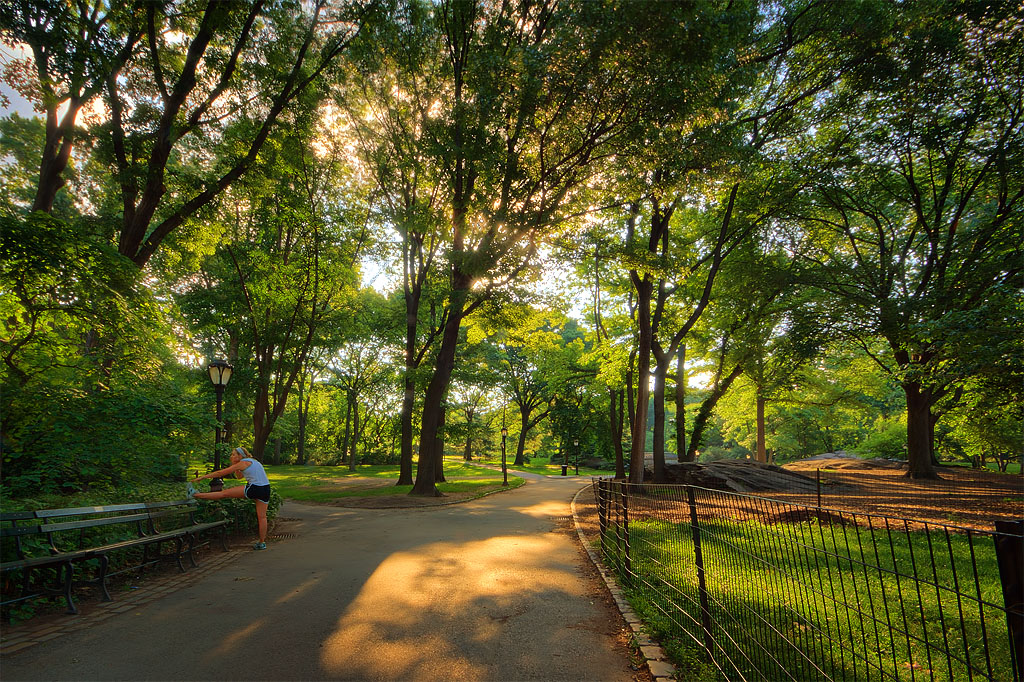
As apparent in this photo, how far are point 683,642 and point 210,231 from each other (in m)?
15.7

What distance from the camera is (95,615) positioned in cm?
489

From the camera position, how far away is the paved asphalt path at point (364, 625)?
3832mm

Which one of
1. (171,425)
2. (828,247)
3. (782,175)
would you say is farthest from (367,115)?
(828,247)

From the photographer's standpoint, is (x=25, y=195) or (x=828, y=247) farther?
(x=828, y=247)

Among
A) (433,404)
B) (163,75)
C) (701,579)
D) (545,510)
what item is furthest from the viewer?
(433,404)

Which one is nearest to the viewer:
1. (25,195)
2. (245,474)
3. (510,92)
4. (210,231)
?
(245,474)

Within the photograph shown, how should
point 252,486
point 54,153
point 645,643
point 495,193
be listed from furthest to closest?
point 495,193
point 54,153
point 252,486
point 645,643

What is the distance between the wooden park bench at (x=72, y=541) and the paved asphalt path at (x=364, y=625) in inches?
30.6

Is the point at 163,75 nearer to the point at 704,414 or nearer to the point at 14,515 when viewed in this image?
the point at 14,515

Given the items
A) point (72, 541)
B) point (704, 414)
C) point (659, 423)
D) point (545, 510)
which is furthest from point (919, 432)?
point (72, 541)

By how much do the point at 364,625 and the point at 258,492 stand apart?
4.55 m

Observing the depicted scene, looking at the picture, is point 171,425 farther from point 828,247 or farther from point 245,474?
point 828,247

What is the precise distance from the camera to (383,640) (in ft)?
14.4

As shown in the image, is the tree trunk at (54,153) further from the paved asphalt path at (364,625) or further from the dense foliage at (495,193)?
the paved asphalt path at (364,625)
